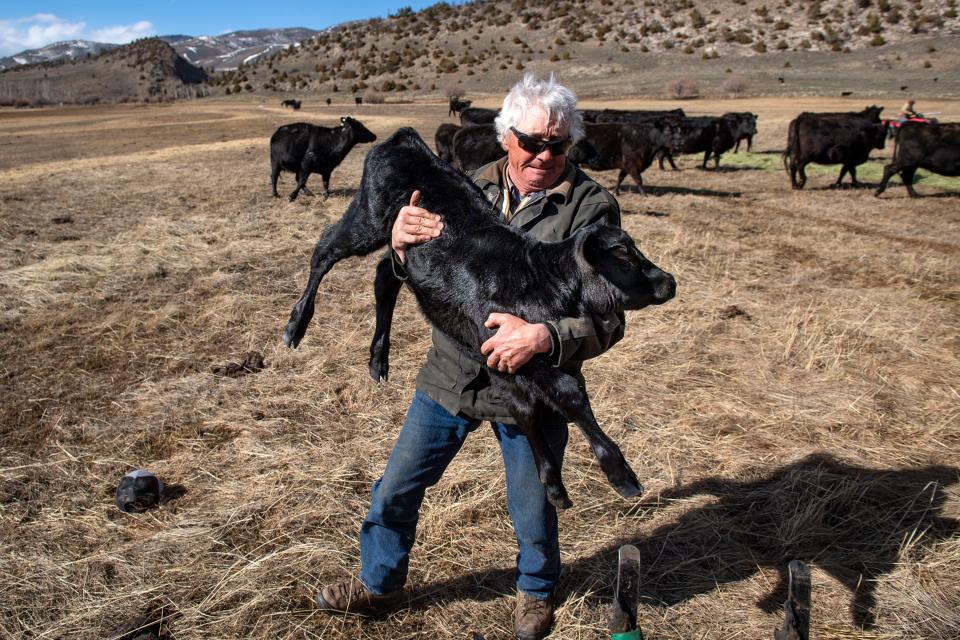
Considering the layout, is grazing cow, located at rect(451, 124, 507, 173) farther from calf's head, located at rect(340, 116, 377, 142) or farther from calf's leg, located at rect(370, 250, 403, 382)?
calf's leg, located at rect(370, 250, 403, 382)

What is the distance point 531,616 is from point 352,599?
835mm

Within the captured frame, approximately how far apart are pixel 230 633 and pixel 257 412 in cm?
228

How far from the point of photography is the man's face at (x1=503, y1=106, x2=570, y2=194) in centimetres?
252

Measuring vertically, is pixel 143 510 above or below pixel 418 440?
below

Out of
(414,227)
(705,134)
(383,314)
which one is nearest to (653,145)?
(705,134)

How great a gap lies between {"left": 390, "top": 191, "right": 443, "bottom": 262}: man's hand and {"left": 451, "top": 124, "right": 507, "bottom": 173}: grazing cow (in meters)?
10.9

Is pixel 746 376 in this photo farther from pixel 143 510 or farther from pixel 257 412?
pixel 143 510

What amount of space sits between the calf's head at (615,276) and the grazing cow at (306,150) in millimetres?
11658

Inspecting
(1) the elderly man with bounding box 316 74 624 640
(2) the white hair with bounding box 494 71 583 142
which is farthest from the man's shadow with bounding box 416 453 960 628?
(2) the white hair with bounding box 494 71 583 142

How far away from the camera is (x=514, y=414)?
8.00 feet

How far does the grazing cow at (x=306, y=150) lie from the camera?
1326cm

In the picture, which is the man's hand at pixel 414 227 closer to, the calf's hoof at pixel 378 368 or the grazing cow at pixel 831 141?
the calf's hoof at pixel 378 368

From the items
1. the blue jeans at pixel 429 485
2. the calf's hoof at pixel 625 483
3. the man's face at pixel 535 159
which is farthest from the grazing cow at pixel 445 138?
the calf's hoof at pixel 625 483

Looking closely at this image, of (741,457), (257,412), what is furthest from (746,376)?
Answer: (257,412)
